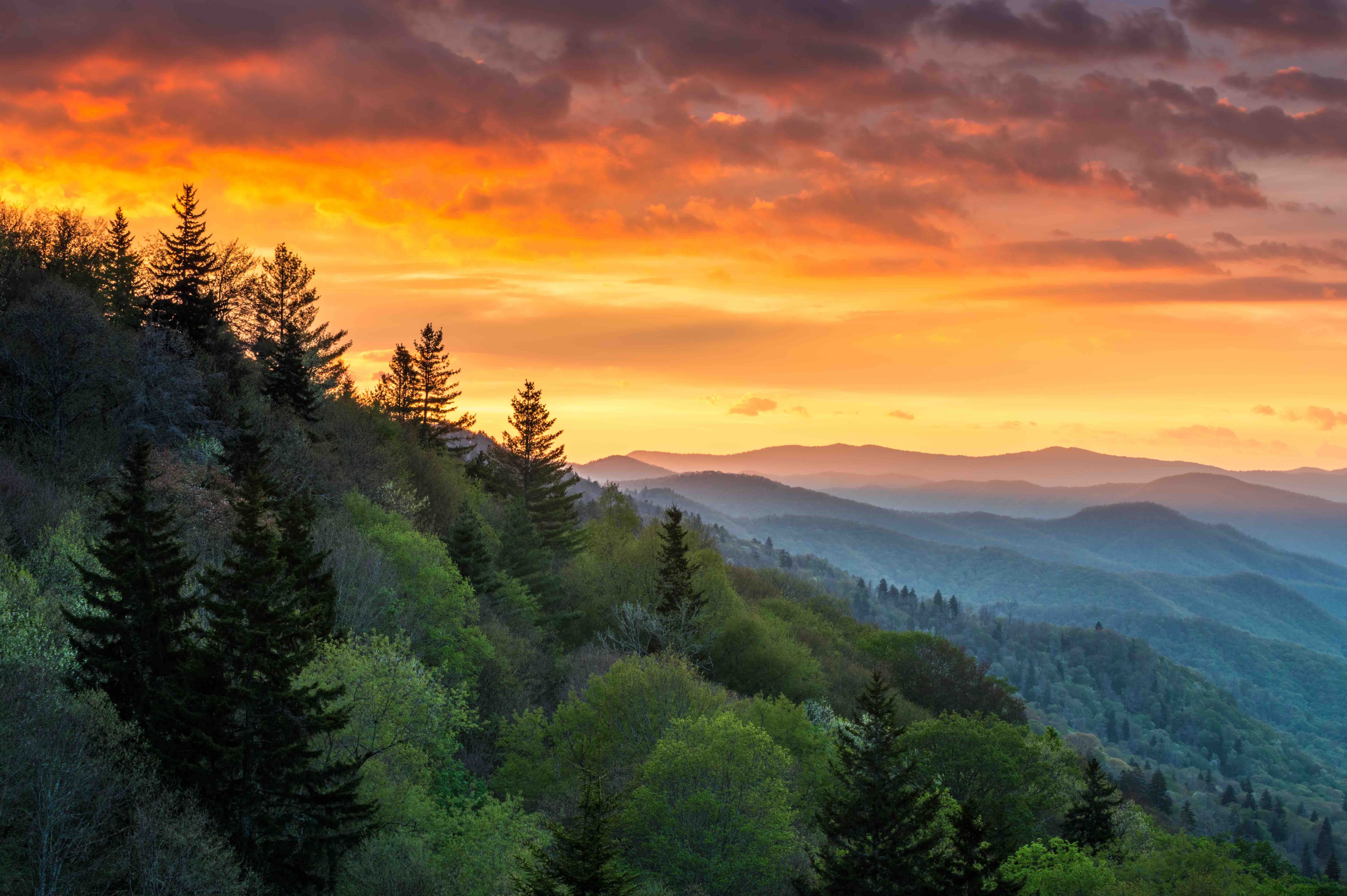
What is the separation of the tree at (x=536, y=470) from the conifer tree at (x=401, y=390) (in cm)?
970

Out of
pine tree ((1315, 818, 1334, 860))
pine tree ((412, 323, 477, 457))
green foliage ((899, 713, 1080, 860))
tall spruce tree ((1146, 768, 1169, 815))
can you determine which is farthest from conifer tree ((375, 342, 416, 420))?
pine tree ((1315, 818, 1334, 860))

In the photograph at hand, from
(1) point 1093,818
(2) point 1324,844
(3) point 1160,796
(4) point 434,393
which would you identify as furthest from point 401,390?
(2) point 1324,844

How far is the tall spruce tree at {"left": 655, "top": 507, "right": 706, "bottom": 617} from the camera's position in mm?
63375

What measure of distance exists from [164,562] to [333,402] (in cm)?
4270

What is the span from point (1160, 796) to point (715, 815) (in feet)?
464

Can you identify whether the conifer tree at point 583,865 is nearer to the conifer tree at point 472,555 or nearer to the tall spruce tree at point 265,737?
the tall spruce tree at point 265,737

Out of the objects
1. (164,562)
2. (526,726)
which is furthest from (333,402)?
(164,562)

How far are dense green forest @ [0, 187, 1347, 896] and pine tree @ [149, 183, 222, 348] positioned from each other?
277 millimetres

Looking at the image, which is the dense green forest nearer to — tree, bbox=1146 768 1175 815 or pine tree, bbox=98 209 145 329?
pine tree, bbox=98 209 145 329

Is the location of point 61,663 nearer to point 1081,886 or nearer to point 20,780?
point 20,780

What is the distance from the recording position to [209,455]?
49844mm

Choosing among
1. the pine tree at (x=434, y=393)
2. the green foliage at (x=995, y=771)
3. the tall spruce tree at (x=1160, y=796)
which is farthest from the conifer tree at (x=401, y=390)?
the tall spruce tree at (x=1160, y=796)

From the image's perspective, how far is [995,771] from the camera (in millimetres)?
51000

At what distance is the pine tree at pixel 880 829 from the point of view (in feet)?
96.8
